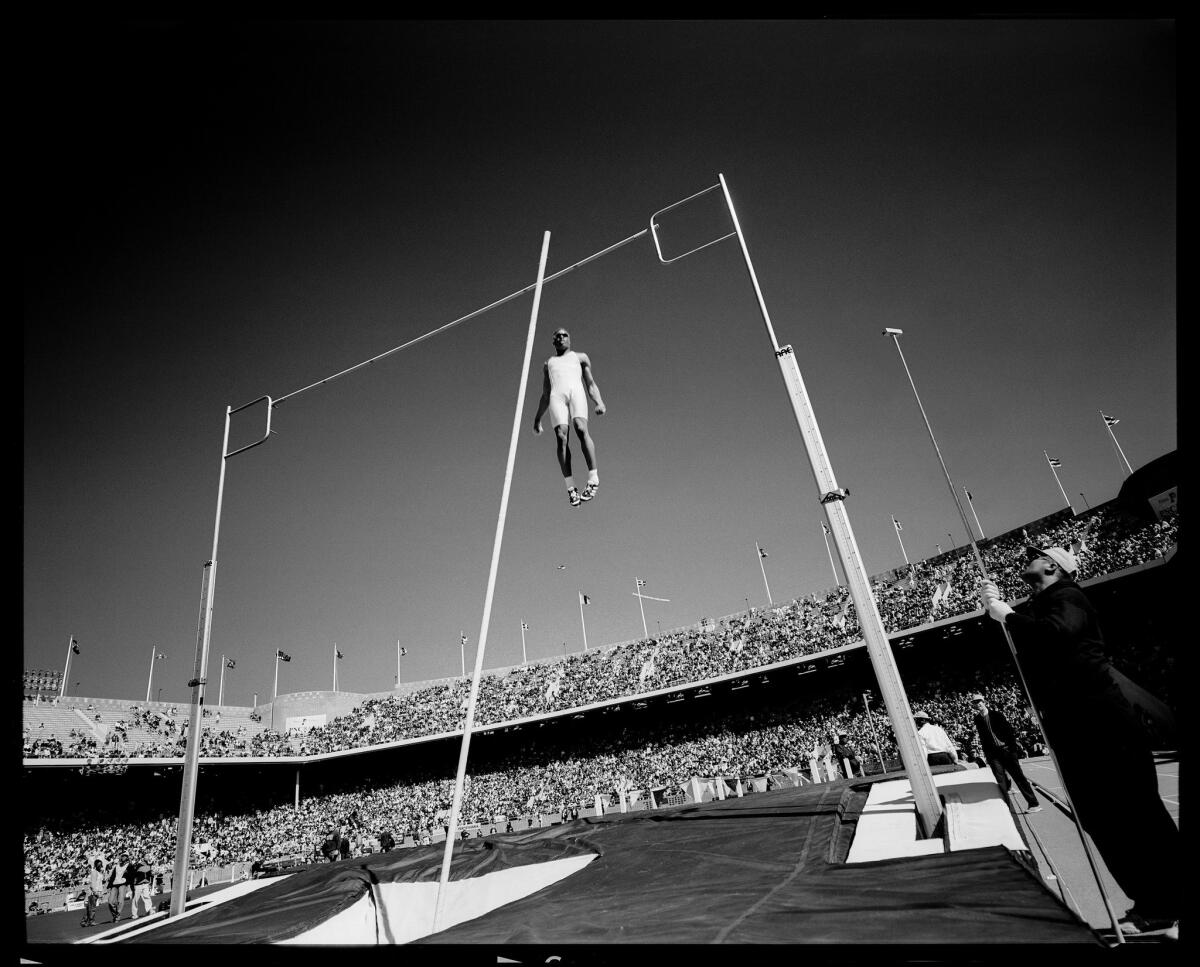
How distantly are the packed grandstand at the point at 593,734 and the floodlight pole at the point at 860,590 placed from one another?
10.8 metres

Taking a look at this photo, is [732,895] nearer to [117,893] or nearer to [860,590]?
[860,590]

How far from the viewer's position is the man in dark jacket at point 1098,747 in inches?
77.0

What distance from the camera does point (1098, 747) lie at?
2100mm

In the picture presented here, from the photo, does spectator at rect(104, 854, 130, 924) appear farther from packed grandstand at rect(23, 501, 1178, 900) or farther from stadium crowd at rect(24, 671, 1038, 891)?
stadium crowd at rect(24, 671, 1038, 891)

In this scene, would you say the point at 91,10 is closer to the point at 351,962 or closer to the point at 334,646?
the point at 351,962

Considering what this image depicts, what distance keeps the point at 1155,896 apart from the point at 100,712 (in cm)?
3597

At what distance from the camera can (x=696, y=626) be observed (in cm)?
3272

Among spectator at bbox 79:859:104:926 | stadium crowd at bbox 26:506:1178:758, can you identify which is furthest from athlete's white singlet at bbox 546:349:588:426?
stadium crowd at bbox 26:506:1178:758

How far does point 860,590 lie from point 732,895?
200cm

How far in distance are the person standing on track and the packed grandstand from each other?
10671 millimetres

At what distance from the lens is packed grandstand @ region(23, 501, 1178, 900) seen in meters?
18.3

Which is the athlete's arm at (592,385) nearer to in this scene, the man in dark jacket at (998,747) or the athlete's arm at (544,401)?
the athlete's arm at (544,401)

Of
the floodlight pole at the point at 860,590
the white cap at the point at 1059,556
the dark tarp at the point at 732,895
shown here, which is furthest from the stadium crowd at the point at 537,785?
the white cap at the point at 1059,556

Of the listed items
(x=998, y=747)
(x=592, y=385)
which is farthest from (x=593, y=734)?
(x=592, y=385)
